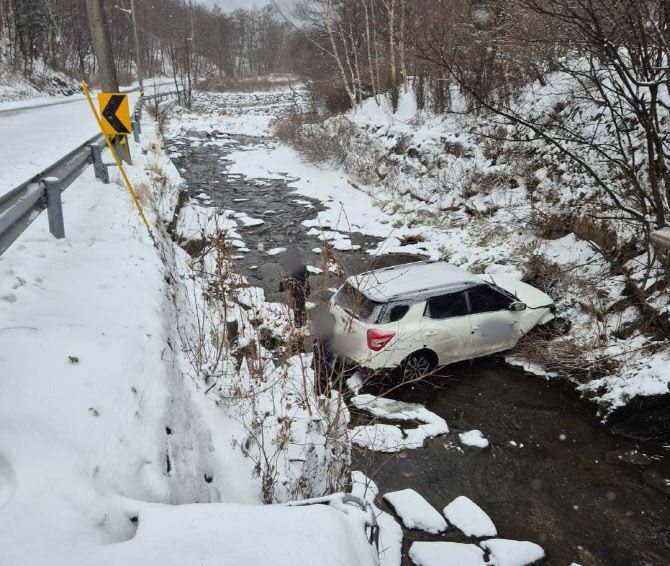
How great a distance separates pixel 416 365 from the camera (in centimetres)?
623

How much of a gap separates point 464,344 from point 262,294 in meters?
4.14

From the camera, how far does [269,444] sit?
4242 mm

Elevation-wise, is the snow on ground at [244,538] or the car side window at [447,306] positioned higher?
the snow on ground at [244,538]

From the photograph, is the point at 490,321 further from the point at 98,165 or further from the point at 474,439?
the point at 98,165

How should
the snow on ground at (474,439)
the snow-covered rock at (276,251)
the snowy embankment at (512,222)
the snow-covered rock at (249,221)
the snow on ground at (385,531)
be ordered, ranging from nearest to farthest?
the snow on ground at (385,531), the snow on ground at (474,439), the snowy embankment at (512,222), the snow-covered rock at (276,251), the snow-covered rock at (249,221)

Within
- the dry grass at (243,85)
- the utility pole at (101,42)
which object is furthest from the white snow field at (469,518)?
the dry grass at (243,85)

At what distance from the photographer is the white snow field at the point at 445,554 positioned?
12.7 feet

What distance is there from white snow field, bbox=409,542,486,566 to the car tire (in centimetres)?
240

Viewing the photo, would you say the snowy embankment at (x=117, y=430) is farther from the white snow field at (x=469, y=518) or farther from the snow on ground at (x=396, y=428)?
the white snow field at (x=469, y=518)

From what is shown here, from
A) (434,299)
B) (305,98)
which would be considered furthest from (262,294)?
(305,98)

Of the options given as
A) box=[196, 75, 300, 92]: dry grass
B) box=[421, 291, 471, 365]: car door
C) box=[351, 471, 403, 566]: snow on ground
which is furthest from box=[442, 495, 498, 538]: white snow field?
box=[196, 75, 300, 92]: dry grass

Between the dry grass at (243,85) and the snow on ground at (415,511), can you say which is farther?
the dry grass at (243,85)

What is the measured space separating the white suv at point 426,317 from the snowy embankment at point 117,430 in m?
1.34

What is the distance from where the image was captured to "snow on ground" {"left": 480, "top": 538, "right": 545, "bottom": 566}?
3859 mm
